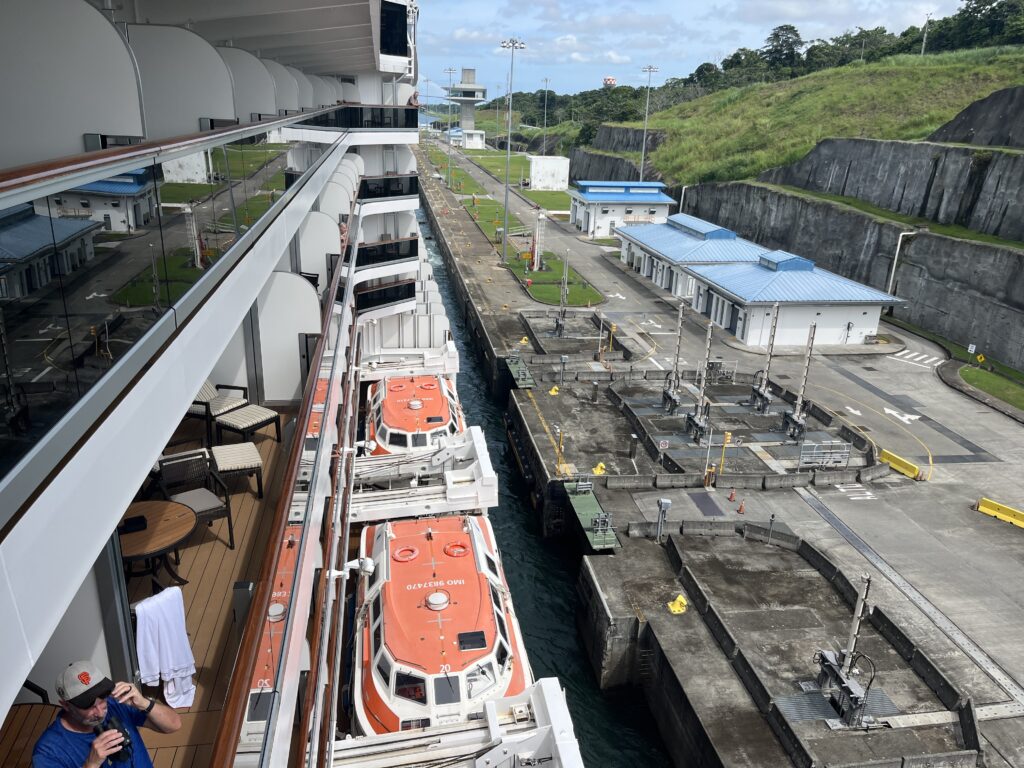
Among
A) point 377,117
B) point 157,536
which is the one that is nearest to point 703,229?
point 377,117

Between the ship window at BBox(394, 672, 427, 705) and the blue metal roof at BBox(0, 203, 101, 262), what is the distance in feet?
47.7

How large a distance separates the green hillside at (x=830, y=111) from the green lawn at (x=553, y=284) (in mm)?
32449

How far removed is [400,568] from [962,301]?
44560 millimetres

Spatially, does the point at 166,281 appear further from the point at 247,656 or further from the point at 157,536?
the point at 157,536

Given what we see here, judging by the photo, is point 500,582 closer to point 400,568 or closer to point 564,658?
point 400,568

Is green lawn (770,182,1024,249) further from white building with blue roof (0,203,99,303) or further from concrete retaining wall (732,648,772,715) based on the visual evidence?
white building with blue roof (0,203,99,303)

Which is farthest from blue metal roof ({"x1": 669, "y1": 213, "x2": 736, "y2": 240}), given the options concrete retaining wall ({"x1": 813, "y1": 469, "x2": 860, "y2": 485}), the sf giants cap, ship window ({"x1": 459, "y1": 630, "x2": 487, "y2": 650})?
the sf giants cap

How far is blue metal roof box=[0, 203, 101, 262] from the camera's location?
3451mm

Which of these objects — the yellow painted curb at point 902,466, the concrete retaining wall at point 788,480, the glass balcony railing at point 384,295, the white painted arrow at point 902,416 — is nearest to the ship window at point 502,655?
the concrete retaining wall at point 788,480

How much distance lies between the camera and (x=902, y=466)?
30203mm

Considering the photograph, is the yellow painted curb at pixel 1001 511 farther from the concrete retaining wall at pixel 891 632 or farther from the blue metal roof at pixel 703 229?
the blue metal roof at pixel 703 229

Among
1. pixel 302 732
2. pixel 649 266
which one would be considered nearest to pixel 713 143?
pixel 649 266

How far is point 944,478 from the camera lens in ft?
98.1

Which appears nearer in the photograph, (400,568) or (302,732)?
(302,732)
